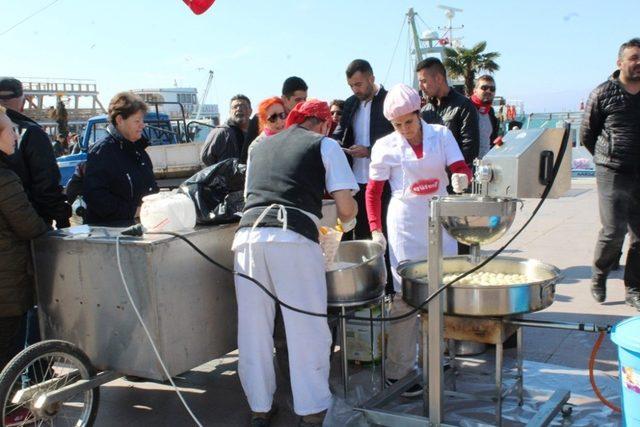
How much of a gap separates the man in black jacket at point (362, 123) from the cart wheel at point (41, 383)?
7.10 ft

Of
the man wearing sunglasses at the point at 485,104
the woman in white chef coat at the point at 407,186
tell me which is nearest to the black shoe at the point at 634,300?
the man wearing sunglasses at the point at 485,104

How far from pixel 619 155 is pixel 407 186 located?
6.91 ft

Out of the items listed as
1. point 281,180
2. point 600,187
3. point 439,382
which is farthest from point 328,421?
point 600,187

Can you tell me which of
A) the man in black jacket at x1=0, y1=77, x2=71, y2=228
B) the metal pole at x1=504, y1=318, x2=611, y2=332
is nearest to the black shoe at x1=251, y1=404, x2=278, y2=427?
the metal pole at x1=504, y1=318, x2=611, y2=332

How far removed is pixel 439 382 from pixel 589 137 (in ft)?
9.74

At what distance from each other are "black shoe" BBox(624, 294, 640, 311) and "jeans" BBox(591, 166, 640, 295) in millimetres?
38

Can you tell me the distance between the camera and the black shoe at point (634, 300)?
183 inches

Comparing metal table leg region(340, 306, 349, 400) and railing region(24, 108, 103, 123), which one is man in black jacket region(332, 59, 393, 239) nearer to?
metal table leg region(340, 306, 349, 400)

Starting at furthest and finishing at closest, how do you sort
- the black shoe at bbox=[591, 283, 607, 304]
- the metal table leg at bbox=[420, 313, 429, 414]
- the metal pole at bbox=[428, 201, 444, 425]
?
the black shoe at bbox=[591, 283, 607, 304], the metal table leg at bbox=[420, 313, 429, 414], the metal pole at bbox=[428, 201, 444, 425]

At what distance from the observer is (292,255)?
9.46 ft

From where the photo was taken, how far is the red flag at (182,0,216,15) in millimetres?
5441

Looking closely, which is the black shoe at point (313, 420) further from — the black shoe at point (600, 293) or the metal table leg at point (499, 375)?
the black shoe at point (600, 293)

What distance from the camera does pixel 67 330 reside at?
3033 millimetres

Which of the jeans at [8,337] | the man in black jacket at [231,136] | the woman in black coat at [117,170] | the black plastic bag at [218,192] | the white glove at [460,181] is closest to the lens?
the white glove at [460,181]
